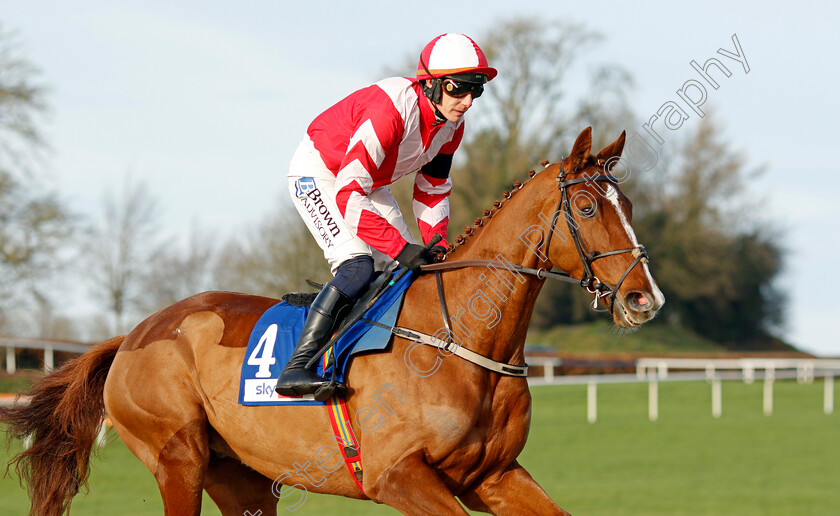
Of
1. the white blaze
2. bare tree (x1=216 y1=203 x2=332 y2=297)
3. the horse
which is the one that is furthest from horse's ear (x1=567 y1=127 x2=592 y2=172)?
bare tree (x1=216 y1=203 x2=332 y2=297)

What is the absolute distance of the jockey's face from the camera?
4.50 m

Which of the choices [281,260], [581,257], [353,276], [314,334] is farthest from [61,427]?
[281,260]

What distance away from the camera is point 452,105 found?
4.51 metres

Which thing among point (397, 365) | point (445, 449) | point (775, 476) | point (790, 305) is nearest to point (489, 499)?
point (445, 449)

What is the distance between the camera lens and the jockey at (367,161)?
173 inches

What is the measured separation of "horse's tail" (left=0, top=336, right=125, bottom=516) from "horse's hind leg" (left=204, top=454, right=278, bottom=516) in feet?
2.53

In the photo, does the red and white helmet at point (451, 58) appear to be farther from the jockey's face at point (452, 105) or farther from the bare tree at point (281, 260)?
the bare tree at point (281, 260)

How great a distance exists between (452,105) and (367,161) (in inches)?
19.5

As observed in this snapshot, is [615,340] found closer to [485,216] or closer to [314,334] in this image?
[485,216]

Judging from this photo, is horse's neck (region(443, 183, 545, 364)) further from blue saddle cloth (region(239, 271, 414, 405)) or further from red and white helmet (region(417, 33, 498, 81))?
red and white helmet (region(417, 33, 498, 81))

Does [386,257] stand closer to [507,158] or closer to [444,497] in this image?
[444,497]

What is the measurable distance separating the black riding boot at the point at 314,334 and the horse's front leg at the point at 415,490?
0.58 metres

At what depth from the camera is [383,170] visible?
470 cm

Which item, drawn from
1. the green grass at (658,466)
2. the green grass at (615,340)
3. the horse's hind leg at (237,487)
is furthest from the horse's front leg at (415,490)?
the green grass at (615,340)
